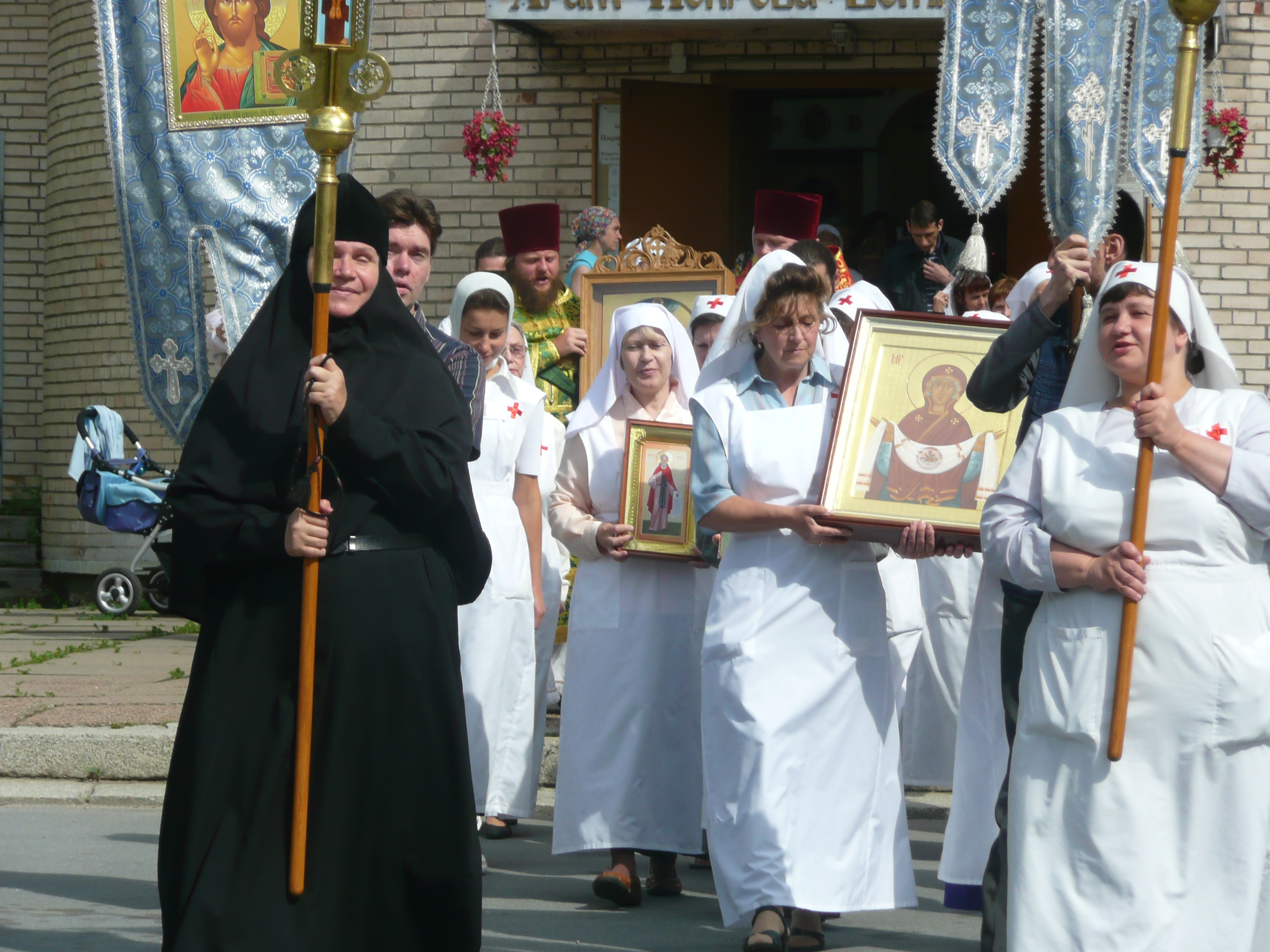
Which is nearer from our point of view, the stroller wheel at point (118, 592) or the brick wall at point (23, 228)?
the stroller wheel at point (118, 592)

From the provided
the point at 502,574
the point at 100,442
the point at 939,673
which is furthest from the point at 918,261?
the point at 100,442

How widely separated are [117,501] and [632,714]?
22.2 feet

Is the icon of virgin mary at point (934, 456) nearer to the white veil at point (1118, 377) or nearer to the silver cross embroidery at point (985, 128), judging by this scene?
the white veil at point (1118, 377)

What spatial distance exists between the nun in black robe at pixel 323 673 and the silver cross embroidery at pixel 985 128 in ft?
13.6

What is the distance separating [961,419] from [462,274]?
7.97 meters

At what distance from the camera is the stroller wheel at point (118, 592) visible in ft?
40.2

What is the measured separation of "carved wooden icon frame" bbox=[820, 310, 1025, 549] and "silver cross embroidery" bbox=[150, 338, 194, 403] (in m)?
2.52

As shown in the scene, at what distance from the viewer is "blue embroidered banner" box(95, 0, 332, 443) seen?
6055 mm

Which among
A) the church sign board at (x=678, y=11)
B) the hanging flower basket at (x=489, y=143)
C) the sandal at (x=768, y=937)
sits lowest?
the sandal at (x=768, y=937)

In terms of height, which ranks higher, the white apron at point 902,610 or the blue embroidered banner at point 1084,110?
the blue embroidered banner at point 1084,110

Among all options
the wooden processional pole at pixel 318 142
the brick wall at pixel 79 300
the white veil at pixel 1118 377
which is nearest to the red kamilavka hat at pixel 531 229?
the wooden processional pole at pixel 318 142

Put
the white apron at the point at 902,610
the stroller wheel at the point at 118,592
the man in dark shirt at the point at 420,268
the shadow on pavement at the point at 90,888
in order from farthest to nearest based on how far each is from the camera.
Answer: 1. the stroller wheel at the point at 118,592
2. the white apron at the point at 902,610
3. the shadow on pavement at the point at 90,888
4. the man in dark shirt at the point at 420,268

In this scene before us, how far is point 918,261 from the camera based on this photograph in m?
9.77

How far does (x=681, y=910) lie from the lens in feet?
18.4
